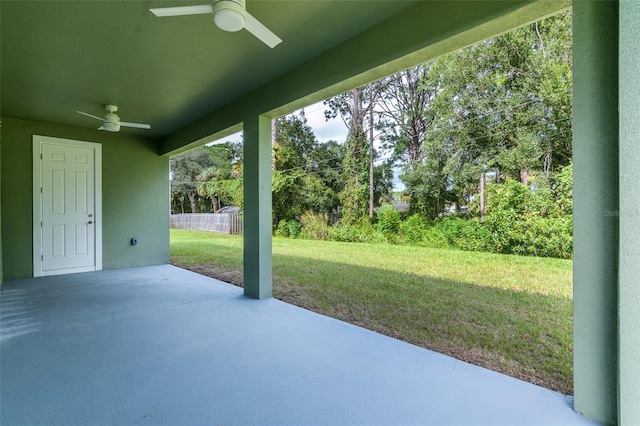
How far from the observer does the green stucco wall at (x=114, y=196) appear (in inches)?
182

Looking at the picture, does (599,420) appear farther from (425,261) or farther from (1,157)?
(1,157)

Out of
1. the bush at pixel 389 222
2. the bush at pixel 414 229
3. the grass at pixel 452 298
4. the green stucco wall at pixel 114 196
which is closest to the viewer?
the grass at pixel 452 298

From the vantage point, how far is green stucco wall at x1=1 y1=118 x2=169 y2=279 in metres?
4.62

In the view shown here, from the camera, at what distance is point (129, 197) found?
18.8 ft

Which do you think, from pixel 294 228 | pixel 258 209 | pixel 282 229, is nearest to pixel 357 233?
pixel 294 228

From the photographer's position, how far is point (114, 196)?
5.55 meters

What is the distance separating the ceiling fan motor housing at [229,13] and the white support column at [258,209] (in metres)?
1.73

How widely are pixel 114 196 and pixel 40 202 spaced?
102 centimetres

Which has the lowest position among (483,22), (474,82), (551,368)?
(551,368)

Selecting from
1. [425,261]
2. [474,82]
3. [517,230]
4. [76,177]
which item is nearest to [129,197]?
[76,177]

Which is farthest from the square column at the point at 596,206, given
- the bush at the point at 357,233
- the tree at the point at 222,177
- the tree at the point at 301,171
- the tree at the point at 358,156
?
the tree at the point at 222,177

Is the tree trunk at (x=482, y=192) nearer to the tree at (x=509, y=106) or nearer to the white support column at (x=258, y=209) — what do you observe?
the tree at (x=509, y=106)

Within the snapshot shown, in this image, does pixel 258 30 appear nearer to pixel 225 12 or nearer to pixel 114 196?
pixel 225 12

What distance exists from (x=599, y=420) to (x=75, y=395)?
9.31ft
